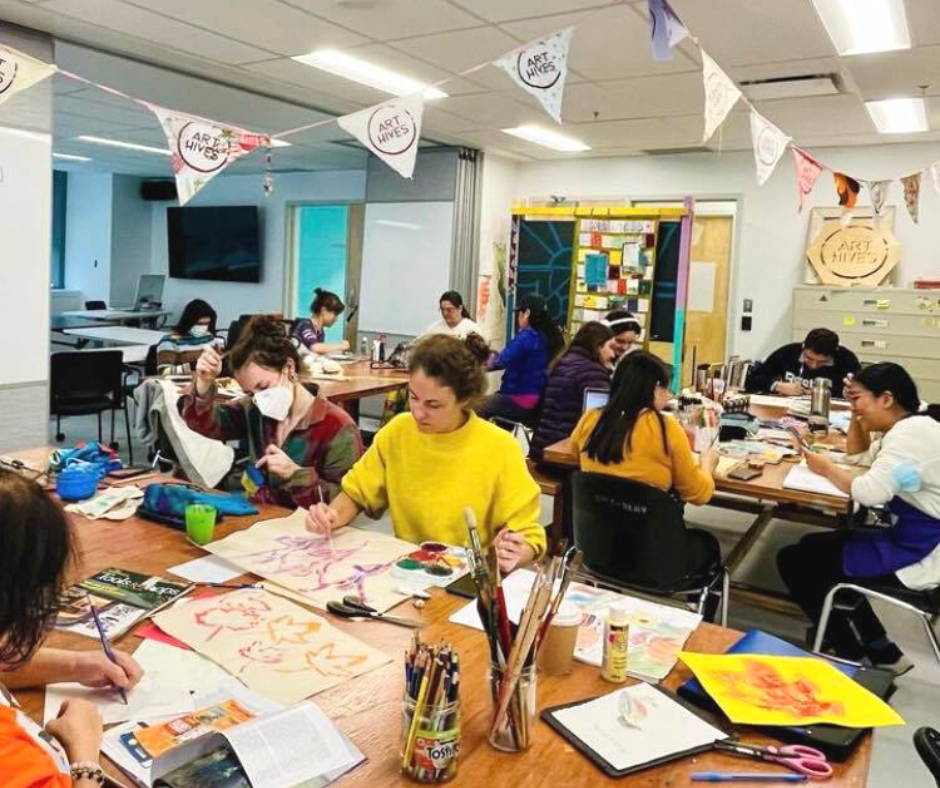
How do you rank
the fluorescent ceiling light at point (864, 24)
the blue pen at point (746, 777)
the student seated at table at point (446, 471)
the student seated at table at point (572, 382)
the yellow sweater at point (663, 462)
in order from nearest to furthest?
the blue pen at point (746, 777) < the student seated at table at point (446, 471) < the yellow sweater at point (663, 462) < the fluorescent ceiling light at point (864, 24) < the student seated at table at point (572, 382)

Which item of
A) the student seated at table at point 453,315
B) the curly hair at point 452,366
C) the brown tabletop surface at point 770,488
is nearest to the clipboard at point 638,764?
the curly hair at point 452,366

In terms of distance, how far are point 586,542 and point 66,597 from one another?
1704 mm

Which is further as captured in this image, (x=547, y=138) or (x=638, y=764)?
(x=547, y=138)

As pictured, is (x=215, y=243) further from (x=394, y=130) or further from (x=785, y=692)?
(x=785, y=692)

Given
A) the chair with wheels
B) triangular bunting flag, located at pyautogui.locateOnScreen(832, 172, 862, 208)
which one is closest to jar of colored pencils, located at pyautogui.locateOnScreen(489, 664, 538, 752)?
the chair with wheels

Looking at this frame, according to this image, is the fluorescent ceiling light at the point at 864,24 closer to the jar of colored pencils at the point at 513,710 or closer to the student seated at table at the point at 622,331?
the student seated at table at the point at 622,331

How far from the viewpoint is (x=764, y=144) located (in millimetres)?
4445

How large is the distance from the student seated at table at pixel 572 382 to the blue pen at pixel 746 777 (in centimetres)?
305

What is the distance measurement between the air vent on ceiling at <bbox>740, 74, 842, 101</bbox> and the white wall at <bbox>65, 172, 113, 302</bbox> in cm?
934

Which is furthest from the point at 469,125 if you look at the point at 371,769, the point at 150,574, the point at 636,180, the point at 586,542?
the point at 371,769

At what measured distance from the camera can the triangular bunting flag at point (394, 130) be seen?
3775mm

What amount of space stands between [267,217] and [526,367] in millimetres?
6079

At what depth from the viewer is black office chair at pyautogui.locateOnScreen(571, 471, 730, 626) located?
2.63 meters

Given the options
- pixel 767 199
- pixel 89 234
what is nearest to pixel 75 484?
pixel 767 199
